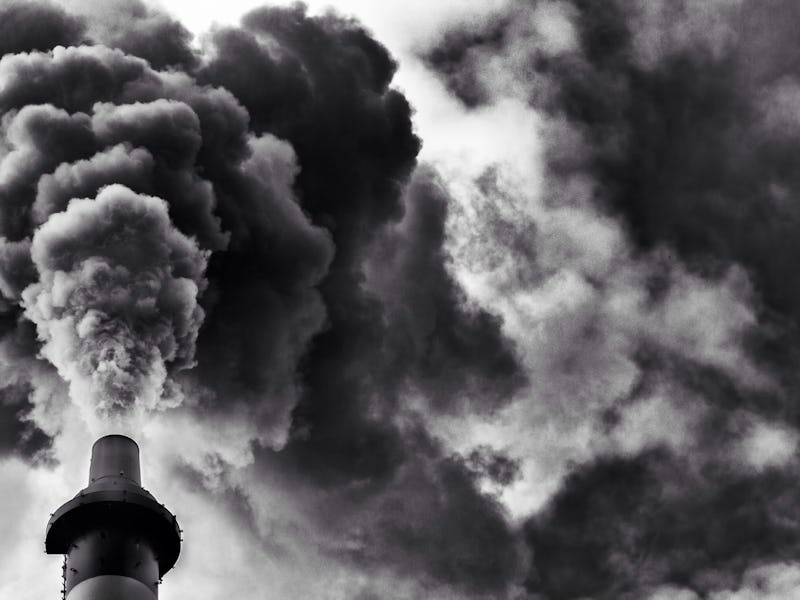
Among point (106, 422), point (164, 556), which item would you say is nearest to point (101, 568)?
point (164, 556)

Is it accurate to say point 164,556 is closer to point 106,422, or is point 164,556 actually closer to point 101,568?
point 101,568

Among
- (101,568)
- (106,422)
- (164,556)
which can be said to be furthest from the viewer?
(106,422)

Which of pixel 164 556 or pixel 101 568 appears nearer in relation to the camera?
pixel 101 568

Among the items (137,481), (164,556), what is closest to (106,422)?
(137,481)

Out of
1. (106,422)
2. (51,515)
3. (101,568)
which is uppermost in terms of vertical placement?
(106,422)

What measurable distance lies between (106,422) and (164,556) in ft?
20.8

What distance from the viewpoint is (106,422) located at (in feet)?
143

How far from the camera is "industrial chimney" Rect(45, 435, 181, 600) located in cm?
3697

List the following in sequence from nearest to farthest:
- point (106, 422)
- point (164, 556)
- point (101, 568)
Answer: point (101, 568), point (164, 556), point (106, 422)

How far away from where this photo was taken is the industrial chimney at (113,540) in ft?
121

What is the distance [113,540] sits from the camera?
125 ft

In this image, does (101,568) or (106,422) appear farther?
(106,422)

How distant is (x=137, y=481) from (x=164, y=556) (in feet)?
9.93

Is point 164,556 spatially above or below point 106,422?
below
